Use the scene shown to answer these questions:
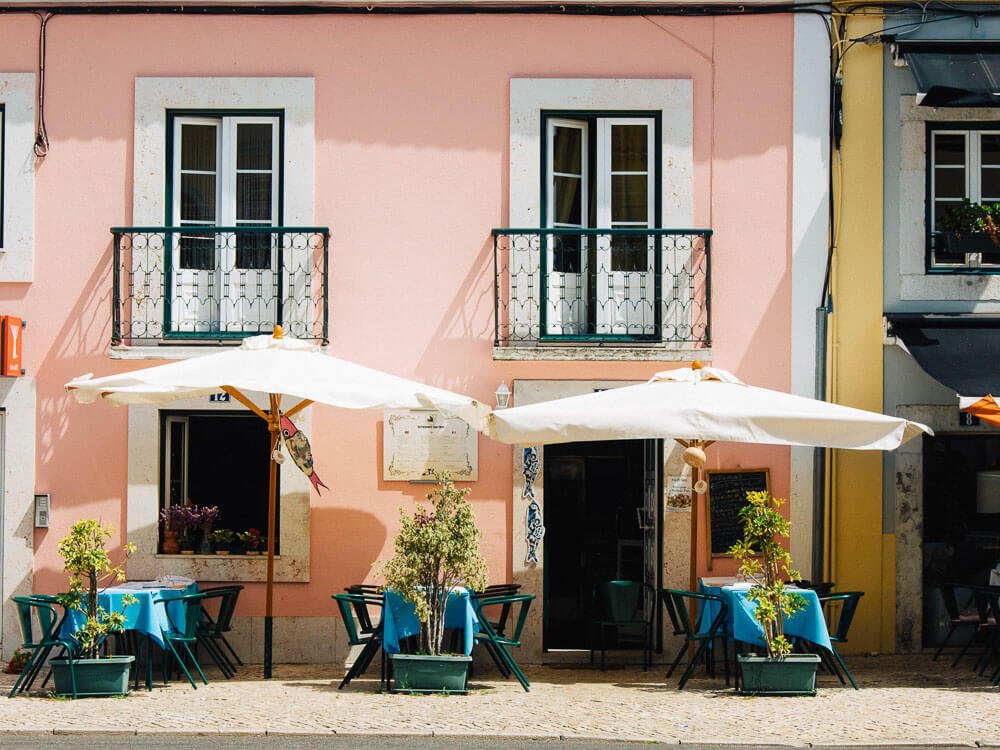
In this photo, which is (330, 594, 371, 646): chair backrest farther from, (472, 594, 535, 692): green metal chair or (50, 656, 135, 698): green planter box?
(50, 656, 135, 698): green planter box

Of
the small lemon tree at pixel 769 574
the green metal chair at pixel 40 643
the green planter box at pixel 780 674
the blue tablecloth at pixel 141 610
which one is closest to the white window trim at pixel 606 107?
the small lemon tree at pixel 769 574

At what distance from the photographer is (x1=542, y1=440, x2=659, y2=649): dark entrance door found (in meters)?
12.6

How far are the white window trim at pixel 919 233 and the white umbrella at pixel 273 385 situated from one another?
4122mm

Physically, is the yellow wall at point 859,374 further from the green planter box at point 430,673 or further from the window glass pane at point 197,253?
the window glass pane at point 197,253

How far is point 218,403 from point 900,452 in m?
5.82

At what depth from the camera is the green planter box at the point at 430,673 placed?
9.89m

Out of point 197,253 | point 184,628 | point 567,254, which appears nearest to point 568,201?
point 567,254

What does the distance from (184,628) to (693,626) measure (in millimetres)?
3885

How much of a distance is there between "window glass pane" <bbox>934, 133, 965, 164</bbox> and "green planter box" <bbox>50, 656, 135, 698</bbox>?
25.8 ft

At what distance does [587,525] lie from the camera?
1316 cm

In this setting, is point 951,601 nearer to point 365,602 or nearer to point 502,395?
point 502,395

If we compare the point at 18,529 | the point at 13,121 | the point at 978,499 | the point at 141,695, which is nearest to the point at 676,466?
the point at 978,499

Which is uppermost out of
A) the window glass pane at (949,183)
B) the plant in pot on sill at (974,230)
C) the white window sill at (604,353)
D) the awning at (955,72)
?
the awning at (955,72)

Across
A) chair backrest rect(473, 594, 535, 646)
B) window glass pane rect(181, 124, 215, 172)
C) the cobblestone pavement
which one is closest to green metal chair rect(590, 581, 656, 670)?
the cobblestone pavement
